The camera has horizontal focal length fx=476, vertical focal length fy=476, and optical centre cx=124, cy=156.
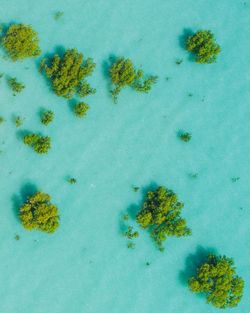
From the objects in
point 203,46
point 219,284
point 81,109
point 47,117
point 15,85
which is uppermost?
point 203,46

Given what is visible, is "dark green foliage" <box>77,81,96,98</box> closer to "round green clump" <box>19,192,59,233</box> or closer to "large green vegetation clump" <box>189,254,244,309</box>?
"round green clump" <box>19,192,59,233</box>

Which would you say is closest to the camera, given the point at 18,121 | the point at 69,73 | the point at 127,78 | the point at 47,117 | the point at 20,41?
the point at 20,41

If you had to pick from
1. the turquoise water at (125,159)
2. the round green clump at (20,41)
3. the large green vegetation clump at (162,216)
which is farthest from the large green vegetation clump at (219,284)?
the round green clump at (20,41)

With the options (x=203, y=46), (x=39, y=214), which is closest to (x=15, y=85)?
(x=39, y=214)

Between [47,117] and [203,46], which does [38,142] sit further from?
[203,46]

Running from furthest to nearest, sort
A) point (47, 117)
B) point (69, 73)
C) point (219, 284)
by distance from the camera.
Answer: point (47, 117) → point (69, 73) → point (219, 284)

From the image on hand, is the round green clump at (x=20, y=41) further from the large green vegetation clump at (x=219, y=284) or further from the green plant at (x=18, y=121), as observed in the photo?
the large green vegetation clump at (x=219, y=284)
